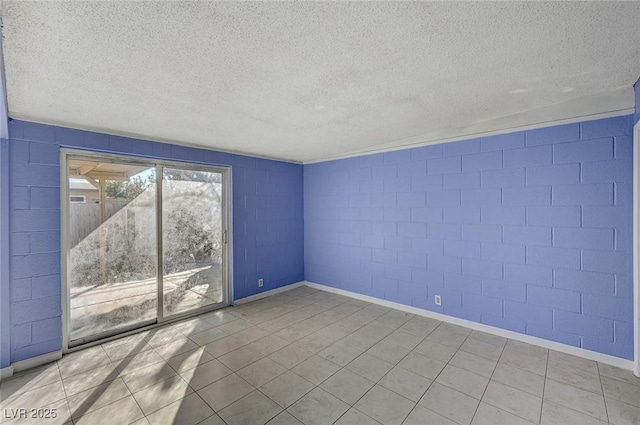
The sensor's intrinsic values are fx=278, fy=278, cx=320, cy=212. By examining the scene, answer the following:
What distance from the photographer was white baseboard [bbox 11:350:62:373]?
2.59 m

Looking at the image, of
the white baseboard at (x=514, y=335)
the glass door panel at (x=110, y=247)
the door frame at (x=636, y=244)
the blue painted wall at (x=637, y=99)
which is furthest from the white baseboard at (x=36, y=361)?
the blue painted wall at (x=637, y=99)

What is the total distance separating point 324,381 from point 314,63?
2502 millimetres

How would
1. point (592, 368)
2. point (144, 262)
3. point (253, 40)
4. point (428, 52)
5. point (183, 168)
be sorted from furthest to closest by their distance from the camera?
point (183, 168) < point (144, 262) < point (592, 368) < point (428, 52) < point (253, 40)

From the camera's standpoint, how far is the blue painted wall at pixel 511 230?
261 centimetres

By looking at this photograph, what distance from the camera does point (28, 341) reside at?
267cm

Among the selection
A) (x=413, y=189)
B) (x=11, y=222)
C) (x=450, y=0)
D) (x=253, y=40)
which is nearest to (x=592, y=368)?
(x=413, y=189)

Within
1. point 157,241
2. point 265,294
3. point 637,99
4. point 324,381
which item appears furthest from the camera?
Result: point 265,294

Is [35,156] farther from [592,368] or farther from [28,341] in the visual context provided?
[592,368]

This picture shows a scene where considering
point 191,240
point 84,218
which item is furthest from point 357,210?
point 84,218

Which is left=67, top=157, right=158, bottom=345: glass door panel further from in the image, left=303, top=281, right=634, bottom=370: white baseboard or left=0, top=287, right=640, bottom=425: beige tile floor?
left=303, top=281, right=634, bottom=370: white baseboard

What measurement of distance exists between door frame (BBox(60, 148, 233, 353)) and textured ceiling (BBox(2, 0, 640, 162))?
0.43 meters

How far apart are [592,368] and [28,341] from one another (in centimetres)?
529

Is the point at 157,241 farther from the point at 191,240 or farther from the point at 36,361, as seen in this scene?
the point at 36,361

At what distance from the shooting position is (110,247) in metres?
3.27
